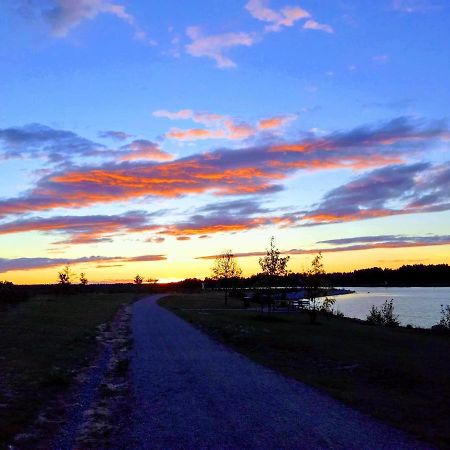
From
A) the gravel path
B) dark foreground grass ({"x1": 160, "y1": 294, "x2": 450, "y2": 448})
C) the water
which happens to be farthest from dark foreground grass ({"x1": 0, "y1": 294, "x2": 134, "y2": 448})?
the water

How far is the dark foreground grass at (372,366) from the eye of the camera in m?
11.1

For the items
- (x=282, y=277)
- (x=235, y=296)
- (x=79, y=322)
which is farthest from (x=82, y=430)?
(x=235, y=296)

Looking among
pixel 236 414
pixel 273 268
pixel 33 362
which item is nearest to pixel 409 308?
pixel 273 268

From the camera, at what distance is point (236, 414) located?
34.0 feet

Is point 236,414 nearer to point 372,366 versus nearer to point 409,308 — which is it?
point 372,366

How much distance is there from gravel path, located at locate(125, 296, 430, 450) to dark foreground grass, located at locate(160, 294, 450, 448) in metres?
0.89

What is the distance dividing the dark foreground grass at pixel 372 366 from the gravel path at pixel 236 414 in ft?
2.92

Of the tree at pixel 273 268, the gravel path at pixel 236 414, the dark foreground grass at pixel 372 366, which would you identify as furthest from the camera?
the tree at pixel 273 268

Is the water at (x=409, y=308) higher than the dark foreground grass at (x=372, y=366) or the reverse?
the reverse

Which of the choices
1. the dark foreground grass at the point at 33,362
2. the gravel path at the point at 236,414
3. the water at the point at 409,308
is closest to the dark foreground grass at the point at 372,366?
the gravel path at the point at 236,414

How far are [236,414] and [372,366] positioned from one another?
30.8 ft

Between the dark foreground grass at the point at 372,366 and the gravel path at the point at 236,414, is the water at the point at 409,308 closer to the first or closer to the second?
the dark foreground grass at the point at 372,366

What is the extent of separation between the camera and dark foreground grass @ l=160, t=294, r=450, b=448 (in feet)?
36.6

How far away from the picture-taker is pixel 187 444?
8.45 meters
